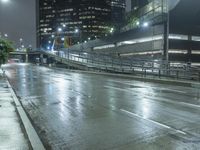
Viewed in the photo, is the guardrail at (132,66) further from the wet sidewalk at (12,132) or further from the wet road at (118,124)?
the wet sidewalk at (12,132)

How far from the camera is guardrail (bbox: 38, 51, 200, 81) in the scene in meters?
30.5

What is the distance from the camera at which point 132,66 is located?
4053 centimetres

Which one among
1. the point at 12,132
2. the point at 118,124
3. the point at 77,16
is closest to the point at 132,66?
the point at 118,124

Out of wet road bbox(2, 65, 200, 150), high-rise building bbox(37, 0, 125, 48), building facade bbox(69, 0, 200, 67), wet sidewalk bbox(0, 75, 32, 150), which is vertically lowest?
wet road bbox(2, 65, 200, 150)

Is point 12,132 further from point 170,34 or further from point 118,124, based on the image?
point 170,34

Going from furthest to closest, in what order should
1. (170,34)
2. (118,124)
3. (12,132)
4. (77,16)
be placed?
1. (77,16)
2. (170,34)
3. (118,124)
4. (12,132)

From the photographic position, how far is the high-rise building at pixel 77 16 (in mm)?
169875

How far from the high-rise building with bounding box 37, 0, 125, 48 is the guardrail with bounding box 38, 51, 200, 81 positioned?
9904 centimetres

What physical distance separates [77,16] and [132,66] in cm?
13387

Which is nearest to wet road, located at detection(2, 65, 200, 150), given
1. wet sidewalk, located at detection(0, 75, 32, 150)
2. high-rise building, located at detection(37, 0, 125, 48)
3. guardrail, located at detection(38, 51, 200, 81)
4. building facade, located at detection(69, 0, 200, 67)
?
wet sidewalk, located at detection(0, 75, 32, 150)

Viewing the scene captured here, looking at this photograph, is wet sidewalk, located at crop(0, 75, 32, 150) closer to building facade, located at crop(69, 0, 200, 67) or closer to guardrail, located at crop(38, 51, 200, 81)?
guardrail, located at crop(38, 51, 200, 81)

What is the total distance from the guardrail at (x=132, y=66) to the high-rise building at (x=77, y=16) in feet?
325

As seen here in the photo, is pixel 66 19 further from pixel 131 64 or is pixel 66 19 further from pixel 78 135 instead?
pixel 78 135

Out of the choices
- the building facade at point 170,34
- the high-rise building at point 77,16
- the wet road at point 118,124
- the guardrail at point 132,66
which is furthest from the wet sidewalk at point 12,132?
the high-rise building at point 77,16
